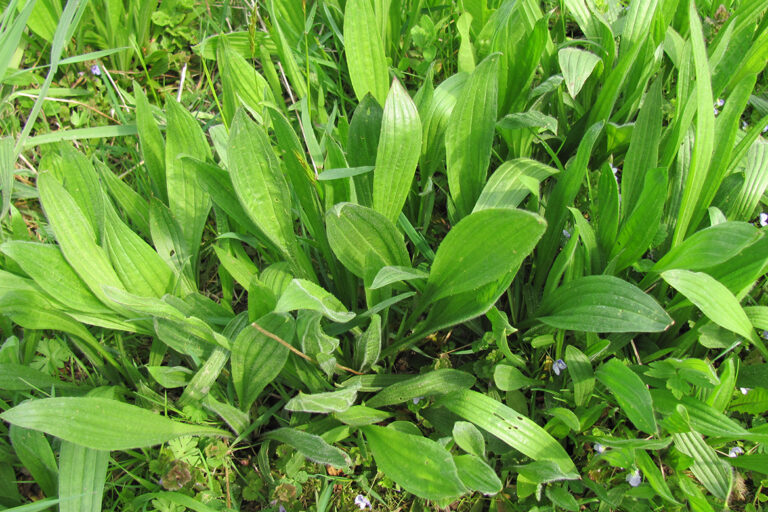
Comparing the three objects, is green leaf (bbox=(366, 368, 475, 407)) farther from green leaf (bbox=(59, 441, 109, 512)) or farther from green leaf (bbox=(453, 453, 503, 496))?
green leaf (bbox=(59, 441, 109, 512))

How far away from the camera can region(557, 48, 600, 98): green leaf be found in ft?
5.86

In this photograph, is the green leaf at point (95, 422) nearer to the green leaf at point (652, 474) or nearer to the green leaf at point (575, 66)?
the green leaf at point (652, 474)

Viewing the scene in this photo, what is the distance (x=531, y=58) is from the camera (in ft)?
6.32

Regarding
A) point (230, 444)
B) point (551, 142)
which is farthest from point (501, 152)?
point (230, 444)

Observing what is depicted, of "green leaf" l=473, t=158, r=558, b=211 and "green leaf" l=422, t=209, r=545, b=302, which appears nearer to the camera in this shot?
"green leaf" l=422, t=209, r=545, b=302

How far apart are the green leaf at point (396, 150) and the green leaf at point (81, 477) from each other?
1.00 meters

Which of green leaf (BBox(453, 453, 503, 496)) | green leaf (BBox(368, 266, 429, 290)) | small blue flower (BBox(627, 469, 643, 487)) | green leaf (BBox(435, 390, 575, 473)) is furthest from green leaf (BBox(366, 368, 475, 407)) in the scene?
small blue flower (BBox(627, 469, 643, 487))

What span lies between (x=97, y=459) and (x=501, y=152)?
159cm

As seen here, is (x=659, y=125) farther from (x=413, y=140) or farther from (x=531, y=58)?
(x=413, y=140)

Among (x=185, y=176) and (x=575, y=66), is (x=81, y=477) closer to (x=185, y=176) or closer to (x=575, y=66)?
(x=185, y=176)

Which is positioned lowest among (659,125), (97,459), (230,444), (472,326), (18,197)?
(230,444)

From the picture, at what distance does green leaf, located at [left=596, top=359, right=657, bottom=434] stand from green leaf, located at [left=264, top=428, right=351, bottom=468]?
2.32 ft

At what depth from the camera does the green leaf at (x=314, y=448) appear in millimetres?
1483

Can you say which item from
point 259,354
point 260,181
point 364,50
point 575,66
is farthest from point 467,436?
point 364,50
